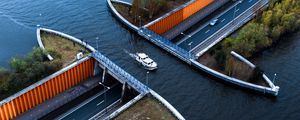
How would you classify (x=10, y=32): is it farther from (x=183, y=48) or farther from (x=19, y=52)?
(x=183, y=48)

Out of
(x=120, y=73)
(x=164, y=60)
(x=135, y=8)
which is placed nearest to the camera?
(x=120, y=73)

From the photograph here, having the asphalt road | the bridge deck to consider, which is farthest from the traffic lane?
the asphalt road

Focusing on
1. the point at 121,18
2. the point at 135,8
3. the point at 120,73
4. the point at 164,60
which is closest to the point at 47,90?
the point at 120,73

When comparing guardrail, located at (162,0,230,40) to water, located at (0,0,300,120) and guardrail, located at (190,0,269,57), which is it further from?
water, located at (0,0,300,120)

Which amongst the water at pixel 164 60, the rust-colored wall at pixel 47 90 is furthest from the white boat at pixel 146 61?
the rust-colored wall at pixel 47 90

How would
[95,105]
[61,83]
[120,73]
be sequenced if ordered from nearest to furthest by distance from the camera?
[95,105], [61,83], [120,73]

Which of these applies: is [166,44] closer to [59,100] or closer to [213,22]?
[213,22]
